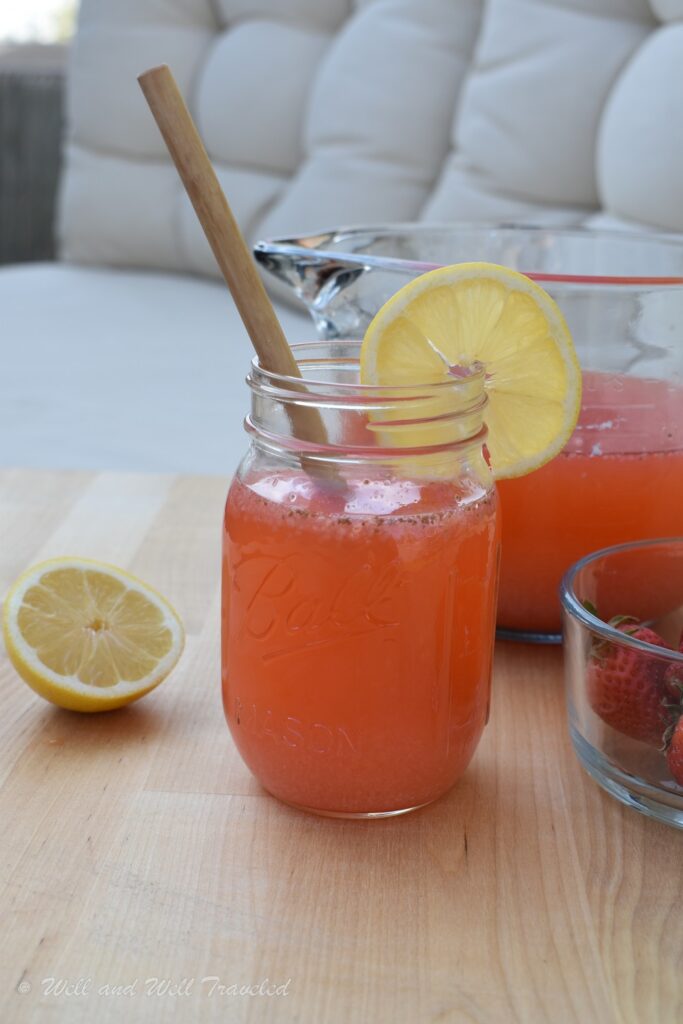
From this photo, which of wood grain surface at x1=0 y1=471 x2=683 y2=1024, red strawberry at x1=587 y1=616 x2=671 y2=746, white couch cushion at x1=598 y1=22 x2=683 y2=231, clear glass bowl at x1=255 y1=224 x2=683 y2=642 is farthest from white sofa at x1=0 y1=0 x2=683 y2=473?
red strawberry at x1=587 y1=616 x2=671 y2=746

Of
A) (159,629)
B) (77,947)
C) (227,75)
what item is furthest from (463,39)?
(77,947)

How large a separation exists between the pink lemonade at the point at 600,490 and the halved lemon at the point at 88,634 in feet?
0.83

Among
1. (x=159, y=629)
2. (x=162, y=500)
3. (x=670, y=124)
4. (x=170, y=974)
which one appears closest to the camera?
(x=170, y=974)

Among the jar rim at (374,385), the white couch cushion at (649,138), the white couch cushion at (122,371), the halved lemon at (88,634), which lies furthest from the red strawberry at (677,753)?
the white couch cushion at (649,138)

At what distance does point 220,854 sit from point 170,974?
0.32 feet

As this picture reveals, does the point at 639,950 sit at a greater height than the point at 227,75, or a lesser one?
lesser

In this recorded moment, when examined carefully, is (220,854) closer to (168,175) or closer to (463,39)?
(463,39)

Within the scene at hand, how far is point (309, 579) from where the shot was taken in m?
0.65

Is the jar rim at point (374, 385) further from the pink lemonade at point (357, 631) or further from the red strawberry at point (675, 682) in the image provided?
the red strawberry at point (675, 682)

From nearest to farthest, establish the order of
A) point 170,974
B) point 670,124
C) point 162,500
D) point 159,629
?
point 170,974
point 159,629
point 162,500
point 670,124

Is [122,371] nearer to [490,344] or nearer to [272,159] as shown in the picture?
[272,159]

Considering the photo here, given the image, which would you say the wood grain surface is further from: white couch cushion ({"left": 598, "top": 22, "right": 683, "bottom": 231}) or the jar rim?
white couch cushion ({"left": 598, "top": 22, "right": 683, "bottom": 231})

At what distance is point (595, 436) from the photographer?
850 millimetres

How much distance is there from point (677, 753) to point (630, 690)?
0.14ft
